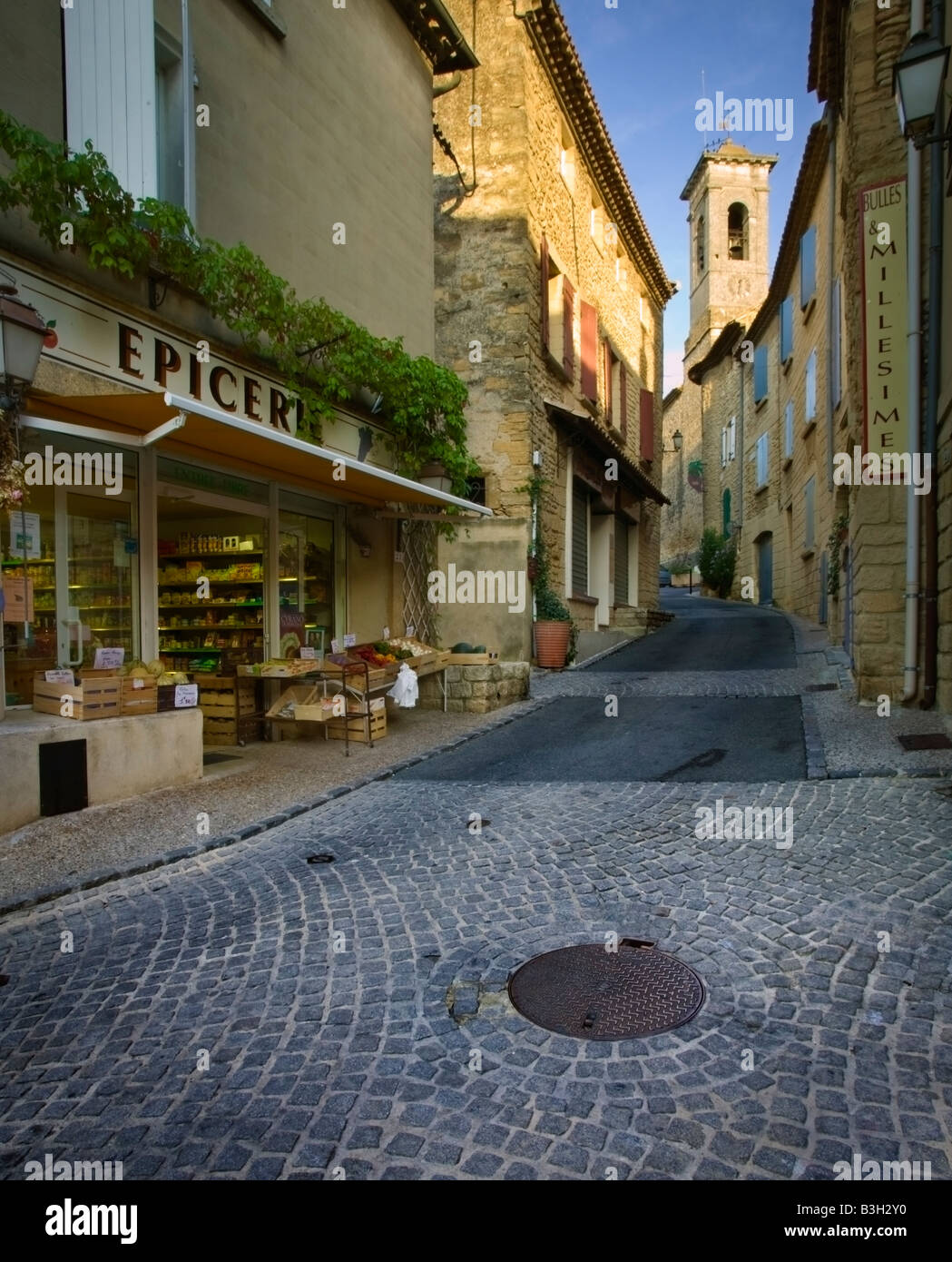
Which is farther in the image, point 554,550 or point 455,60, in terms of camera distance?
point 554,550

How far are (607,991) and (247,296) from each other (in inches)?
256

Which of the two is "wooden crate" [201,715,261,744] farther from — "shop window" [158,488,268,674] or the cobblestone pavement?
the cobblestone pavement

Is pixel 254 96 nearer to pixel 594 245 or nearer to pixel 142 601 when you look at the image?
pixel 142 601

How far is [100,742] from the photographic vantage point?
5688 mm

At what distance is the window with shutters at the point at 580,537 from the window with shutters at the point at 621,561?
8.03 ft

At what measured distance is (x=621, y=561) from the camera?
19359 mm

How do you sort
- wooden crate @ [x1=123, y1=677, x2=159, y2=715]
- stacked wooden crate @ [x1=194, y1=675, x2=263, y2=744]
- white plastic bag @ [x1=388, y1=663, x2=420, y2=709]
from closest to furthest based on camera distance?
wooden crate @ [x1=123, y1=677, x2=159, y2=715] → stacked wooden crate @ [x1=194, y1=675, x2=263, y2=744] → white plastic bag @ [x1=388, y1=663, x2=420, y2=709]

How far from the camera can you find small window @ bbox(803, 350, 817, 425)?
15.5 m

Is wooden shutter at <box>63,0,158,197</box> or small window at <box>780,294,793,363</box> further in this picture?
small window at <box>780,294,793,363</box>

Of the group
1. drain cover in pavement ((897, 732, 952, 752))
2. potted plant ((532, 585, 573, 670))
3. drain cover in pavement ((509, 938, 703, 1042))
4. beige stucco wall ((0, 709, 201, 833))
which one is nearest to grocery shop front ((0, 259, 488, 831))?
beige stucco wall ((0, 709, 201, 833))

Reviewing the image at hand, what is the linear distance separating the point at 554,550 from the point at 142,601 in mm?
8300

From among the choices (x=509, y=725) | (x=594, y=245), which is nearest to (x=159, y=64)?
(x=509, y=725)

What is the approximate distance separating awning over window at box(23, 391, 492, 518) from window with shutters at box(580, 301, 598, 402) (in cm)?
789

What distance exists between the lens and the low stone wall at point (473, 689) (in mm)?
9977
